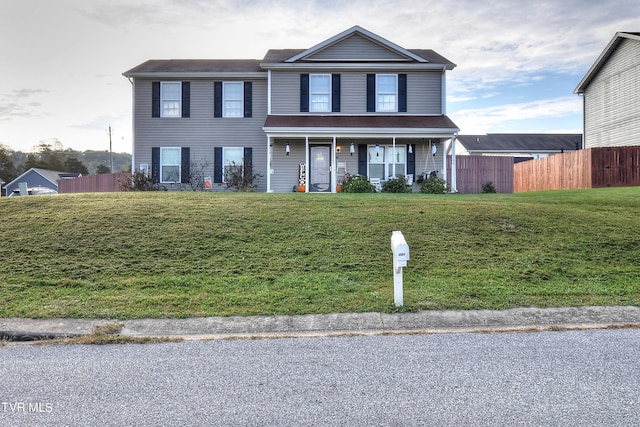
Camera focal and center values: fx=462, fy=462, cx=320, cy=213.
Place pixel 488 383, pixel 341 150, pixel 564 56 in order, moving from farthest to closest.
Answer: pixel 564 56 < pixel 341 150 < pixel 488 383

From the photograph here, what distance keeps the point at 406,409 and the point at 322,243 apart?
16.6 feet

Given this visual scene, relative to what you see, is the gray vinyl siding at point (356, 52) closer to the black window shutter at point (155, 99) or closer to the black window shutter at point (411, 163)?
the black window shutter at point (411, 163)

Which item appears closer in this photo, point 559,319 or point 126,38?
point 559,319

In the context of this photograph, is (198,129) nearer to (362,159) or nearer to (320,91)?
(320,91)

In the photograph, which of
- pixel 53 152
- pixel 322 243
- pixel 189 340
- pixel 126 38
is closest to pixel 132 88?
pixel 126 38

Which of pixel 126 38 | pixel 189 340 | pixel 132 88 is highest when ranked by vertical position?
pixel 126 38

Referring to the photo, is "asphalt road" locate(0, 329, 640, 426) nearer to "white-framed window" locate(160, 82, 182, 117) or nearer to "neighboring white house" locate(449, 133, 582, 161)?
"white-framed window" locate(160, 82, 182, 117)

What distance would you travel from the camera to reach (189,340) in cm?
467

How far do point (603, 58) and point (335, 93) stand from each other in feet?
53.1

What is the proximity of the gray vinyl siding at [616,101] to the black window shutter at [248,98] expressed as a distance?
18.8 meters

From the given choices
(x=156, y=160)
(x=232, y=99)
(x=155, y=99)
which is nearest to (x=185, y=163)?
(x=156, y=160)

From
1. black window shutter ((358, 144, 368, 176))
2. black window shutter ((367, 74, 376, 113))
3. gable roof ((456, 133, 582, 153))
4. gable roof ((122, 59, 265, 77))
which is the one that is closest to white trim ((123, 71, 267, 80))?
gable roof ((122, 59, 265, 77))

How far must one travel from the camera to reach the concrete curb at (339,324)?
4.90 meters

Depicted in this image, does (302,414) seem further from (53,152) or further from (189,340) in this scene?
(53,152)
